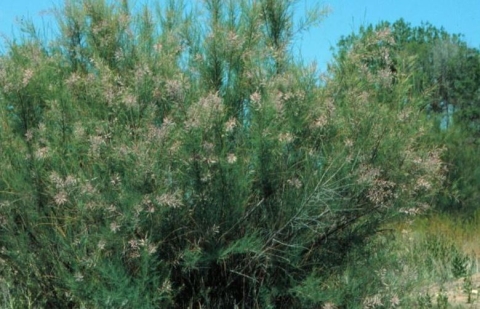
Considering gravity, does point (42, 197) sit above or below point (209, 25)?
below

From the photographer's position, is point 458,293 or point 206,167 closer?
point 206,167

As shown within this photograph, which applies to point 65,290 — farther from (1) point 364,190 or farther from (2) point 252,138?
(1) point 364,190

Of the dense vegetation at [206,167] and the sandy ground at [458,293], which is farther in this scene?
the sandy ground at [458,293]

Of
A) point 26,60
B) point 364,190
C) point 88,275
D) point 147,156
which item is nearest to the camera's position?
point 147,156

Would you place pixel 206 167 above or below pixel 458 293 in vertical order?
above

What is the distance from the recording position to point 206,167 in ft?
19.1

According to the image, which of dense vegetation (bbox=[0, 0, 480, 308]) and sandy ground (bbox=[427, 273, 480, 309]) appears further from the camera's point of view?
sandy ground (bbox=[427, 273, 480, 309])

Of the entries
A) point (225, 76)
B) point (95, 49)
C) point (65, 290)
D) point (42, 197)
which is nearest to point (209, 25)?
point (225, 76)

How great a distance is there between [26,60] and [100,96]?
106 cm

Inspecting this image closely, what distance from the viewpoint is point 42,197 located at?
20.4ft

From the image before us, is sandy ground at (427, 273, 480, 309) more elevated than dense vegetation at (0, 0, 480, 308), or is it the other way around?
dense vegetation at (0, 0, 480, 308)

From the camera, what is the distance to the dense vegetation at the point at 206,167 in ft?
19.0

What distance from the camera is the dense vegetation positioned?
19.0 ft

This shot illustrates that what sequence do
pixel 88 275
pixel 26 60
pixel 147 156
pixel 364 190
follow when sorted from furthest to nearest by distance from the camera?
1. pixel 26 60
2. pixel 364 190
3. pixel 88 275
4. pixel 147 156
